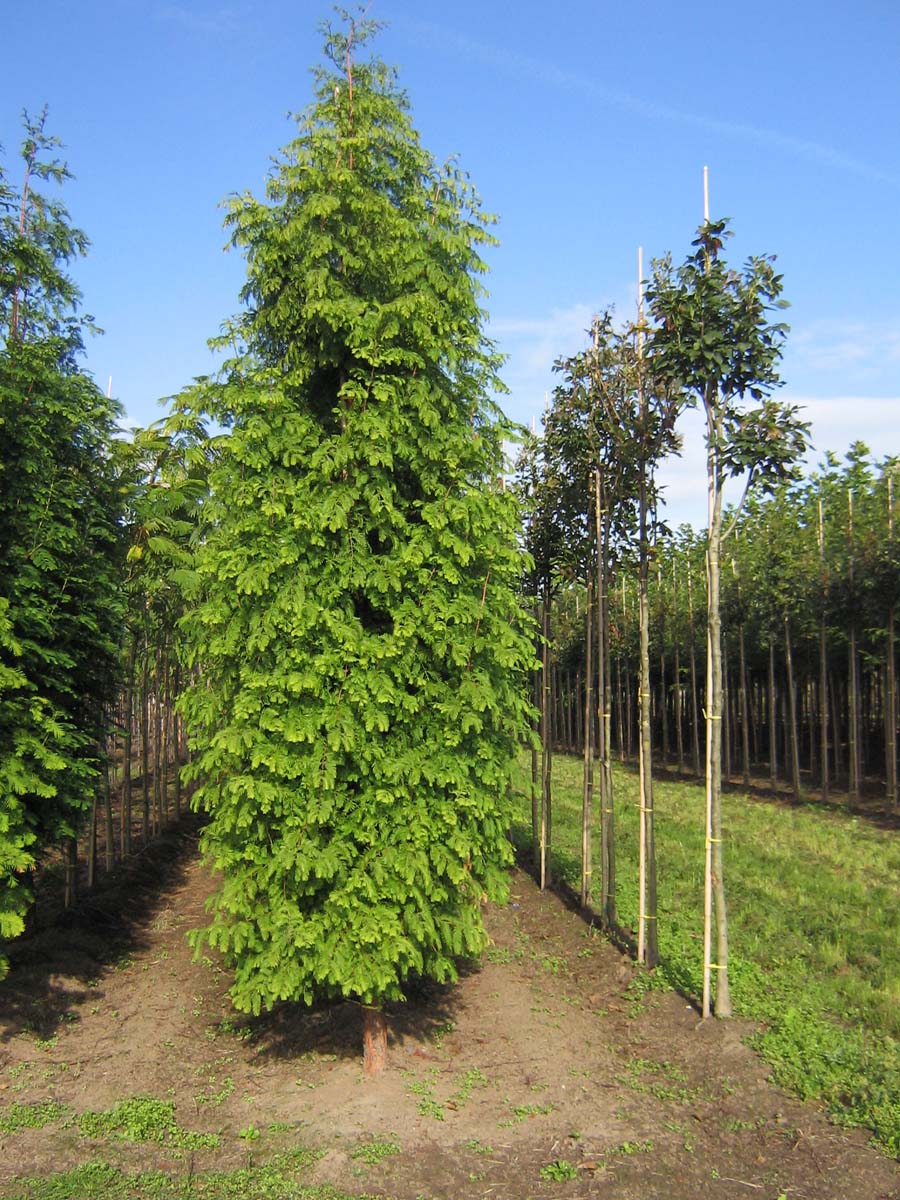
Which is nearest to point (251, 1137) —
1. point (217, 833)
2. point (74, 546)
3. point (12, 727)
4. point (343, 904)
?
point (343, 904)

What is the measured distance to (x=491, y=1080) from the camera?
312 inches

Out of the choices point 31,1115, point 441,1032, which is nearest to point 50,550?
point 31,1115

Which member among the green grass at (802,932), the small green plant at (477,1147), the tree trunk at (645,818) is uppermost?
the tree trunk at (645,818)

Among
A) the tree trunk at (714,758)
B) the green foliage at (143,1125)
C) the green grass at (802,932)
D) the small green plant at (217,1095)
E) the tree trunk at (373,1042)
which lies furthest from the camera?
the tree trunk at (714,758)

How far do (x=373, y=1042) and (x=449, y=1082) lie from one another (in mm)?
760

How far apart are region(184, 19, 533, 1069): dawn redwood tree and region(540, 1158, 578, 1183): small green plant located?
5.50ft

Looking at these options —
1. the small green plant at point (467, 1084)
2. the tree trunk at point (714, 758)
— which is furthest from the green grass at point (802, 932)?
the small green plant at point (467, 1084)

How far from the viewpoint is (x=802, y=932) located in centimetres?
1053

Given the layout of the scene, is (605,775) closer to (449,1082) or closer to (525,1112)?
(449,1082)

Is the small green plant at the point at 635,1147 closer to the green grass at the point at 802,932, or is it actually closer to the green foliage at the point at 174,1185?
the green grass at the point at 802,932

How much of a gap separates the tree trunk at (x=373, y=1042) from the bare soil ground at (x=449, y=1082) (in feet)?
0.41

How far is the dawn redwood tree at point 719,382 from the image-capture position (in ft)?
28.2

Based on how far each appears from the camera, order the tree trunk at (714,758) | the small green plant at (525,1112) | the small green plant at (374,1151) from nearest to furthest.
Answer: the small green plant at (374,1151)
the small green plant at (525,1112)
the tree trunk at (714,758)

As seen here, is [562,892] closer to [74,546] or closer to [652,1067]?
[652,1067]
